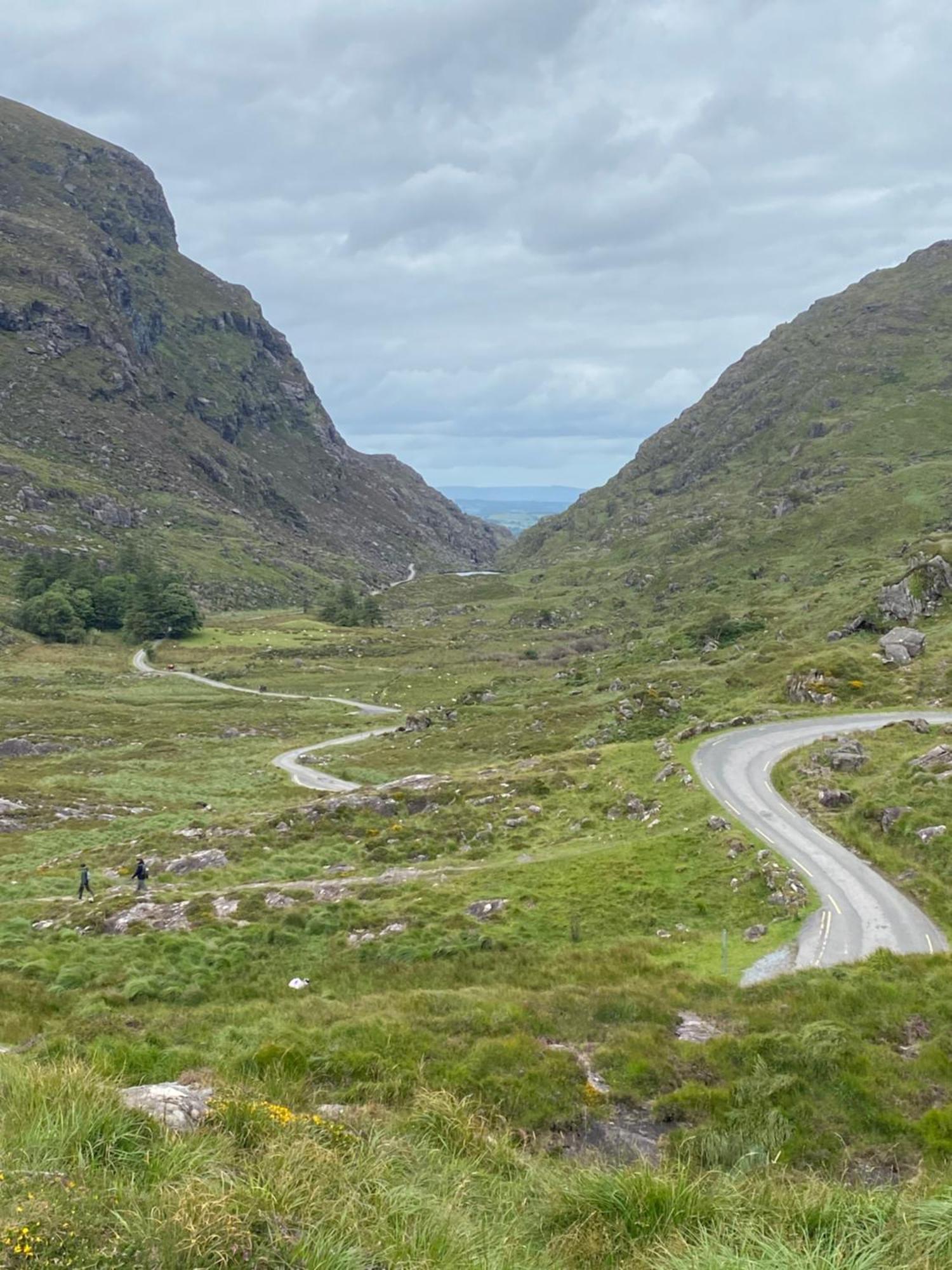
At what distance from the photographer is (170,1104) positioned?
33.2ft

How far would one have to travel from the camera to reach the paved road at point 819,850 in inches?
929

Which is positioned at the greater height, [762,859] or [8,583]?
[8,583]

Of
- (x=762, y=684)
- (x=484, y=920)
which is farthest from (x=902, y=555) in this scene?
(x=484, y=920)

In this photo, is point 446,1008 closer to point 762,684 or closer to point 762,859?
point 762,859

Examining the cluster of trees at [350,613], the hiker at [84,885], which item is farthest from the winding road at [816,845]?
the cluster of trees at [350,613]

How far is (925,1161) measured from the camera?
12227 millimetres

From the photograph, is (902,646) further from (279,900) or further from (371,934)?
(279,900)

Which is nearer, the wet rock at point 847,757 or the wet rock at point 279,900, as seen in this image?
the wet rock at point 279,900

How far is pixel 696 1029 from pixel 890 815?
63.0 feet

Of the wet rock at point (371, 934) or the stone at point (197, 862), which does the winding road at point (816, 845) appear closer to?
the wet rock at point (371, 934)

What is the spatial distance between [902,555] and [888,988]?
112 metres

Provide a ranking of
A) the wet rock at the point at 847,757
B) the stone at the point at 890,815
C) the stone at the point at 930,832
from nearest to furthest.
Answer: the stone at the point at 930,832
the stone at the point at 890,815
the wet rock at the point at 847,757

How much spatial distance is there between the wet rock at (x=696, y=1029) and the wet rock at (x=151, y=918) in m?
18.3

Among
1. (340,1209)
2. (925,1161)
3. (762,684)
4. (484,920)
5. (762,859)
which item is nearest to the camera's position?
(340,1209)
